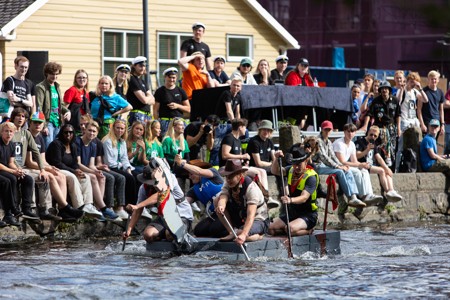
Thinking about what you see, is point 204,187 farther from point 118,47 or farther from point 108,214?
point 118,47

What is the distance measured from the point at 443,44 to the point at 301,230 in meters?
10.9

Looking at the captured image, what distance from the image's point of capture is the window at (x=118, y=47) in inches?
965

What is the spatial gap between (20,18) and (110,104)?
7.67 m

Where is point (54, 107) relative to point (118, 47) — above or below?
below

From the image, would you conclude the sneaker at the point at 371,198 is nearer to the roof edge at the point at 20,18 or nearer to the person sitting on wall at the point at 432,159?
the person sitting on wall at the point at 432,159

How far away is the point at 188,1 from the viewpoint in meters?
26.0

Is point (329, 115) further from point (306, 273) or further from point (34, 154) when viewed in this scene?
point (306, 273)

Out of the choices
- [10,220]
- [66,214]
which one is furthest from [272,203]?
[10,220]

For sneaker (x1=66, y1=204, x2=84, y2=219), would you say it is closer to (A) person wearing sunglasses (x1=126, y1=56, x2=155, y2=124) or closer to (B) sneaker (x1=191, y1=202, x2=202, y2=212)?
(B) sneaker (x1=191, y1=202, x2=202, y2=212)

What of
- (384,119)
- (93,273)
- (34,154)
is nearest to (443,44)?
(93,273)

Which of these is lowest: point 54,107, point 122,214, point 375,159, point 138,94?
point 122,214

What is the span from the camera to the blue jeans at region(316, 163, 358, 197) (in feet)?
59.6

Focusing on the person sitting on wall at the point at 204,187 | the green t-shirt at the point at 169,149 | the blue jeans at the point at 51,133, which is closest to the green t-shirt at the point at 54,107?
the blue jeans at the point at 51,133

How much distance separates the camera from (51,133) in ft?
49.2
